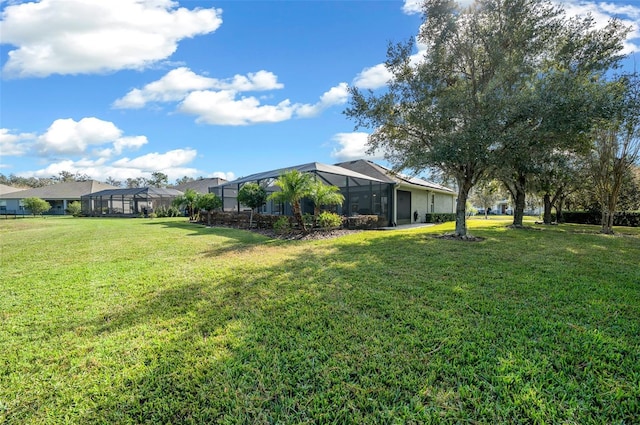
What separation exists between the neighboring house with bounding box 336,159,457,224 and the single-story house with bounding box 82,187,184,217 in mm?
22875

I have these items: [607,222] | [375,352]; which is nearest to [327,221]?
[375,352]

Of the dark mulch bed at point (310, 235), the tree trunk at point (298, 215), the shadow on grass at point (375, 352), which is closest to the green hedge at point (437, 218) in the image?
the dark mulch bed at point (310, 235)

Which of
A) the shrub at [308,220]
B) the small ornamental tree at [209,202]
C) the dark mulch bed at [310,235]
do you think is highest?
the small ornamental tree at [209,202]

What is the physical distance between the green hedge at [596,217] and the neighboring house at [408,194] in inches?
324

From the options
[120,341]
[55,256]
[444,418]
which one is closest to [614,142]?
[444,418]

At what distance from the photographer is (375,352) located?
257cm

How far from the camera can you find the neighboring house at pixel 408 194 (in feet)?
53.0

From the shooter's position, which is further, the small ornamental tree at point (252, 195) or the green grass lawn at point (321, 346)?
the small ornamental tree at point (252, 195)

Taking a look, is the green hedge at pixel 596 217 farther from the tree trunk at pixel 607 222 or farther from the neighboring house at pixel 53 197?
the neighboring house at pixel 53 197

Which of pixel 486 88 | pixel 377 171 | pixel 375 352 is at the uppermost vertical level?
pixel 486 88

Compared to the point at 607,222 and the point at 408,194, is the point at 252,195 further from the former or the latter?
the point at 607,222

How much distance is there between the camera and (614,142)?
10922mm

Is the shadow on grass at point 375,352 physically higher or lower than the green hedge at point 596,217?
lower

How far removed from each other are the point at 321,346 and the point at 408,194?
53.9ft
